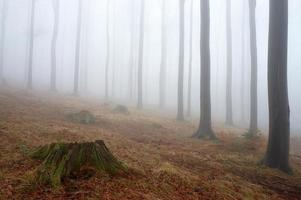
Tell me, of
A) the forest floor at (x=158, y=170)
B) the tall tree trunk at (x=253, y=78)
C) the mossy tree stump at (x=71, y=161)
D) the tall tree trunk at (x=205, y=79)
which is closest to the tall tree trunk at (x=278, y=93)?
the forest floor at (x=158, y=170)

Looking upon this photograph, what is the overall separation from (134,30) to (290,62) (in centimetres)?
3800

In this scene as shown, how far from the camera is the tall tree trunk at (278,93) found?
394 inches

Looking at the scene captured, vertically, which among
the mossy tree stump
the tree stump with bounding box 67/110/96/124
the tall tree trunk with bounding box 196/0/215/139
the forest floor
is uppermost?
the tall tree trunk with bounding box 196/0/215/139

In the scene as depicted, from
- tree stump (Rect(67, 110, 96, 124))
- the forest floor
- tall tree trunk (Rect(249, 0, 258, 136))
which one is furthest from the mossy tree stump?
tall tree trunk (Rect(249, 0, 258, 136))

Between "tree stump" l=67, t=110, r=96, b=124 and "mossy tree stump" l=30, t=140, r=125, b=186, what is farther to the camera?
"tree stump" l=67, t=110, r=96, b=124

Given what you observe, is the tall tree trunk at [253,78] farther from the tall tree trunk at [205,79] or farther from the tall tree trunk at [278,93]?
the tall tree trunk at [278,93]

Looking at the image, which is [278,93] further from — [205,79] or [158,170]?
[205,79]

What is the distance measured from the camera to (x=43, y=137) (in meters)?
9.79

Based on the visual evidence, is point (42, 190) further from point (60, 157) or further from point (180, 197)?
point (180, 197)

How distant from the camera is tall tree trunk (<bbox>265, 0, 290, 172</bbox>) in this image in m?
10.0

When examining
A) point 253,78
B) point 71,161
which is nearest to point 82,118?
point 71,161

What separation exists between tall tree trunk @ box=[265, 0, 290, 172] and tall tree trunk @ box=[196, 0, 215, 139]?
4371mm

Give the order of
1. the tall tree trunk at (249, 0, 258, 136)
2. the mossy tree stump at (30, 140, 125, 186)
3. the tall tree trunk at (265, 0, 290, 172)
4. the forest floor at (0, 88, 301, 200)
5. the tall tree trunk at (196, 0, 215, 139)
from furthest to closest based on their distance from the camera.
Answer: the tall tree trunk at (249, 0, 258, 136) → the tall tree trunk at (196, 0, 215, 139) → the tall tree trunk at (265, 0, 290, 172) → the mossy tree stump at (30, 140, 125, 186) → the forest floor at (0, 88, 301, 200)

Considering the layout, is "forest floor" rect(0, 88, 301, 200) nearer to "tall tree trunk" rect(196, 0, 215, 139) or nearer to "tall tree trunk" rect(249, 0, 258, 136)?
"tall tree trunk" rect(196, 0, 215, 139)
